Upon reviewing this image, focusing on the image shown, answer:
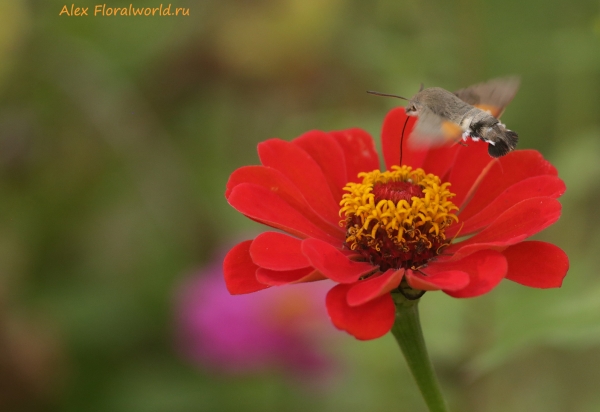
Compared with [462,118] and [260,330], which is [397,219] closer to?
[462,118]

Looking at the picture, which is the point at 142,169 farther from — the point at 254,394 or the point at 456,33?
the point at 456,33

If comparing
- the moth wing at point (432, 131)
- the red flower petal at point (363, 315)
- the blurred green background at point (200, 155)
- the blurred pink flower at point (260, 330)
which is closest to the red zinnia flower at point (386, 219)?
the red flower petal at point (363, 315)

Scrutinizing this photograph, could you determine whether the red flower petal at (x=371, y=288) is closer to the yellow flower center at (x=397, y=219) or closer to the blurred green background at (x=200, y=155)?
the yellow flower center at (x=397, y=219)

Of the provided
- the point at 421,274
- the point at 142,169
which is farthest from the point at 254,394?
the point at 421,274

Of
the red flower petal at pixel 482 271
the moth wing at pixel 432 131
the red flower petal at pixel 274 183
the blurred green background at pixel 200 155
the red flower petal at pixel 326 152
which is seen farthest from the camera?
the blurred green background at pixel 200 155

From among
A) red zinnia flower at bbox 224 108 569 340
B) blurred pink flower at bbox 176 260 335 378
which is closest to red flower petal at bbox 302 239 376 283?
red zinnia flower at bbox 224 108 569 340
